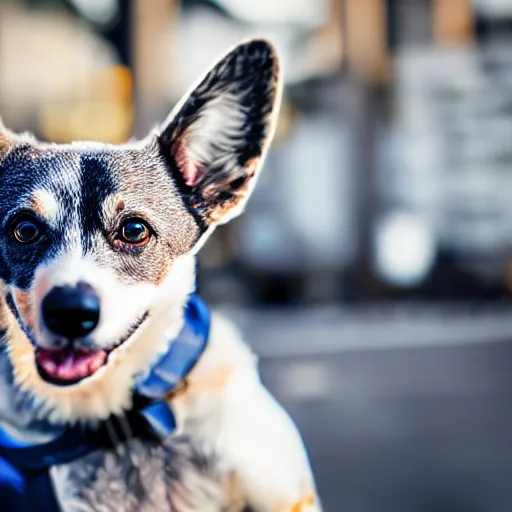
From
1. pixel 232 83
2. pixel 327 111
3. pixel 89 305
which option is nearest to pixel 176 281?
pixel 89 305

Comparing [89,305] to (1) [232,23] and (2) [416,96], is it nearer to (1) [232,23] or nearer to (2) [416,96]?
(1) [232,23]

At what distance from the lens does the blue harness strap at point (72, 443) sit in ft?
3.76

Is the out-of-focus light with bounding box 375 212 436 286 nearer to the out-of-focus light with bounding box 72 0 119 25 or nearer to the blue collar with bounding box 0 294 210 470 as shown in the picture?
the out-of-focus light with bounding box 72 0 119 25

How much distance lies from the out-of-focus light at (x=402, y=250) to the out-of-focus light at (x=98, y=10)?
2884mm

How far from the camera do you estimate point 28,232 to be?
3.63 ft

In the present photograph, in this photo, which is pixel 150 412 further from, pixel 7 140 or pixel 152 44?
pixel 152 44

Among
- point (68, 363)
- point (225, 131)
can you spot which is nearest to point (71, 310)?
point (68, 363)

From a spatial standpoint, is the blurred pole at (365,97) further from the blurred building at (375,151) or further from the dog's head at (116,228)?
the dog's head at (116,228)

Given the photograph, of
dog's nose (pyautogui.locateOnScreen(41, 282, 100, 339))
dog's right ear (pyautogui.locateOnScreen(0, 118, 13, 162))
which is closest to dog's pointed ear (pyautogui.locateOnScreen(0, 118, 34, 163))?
dog's right ear (pyautogui.locateOnScreen(0, 118, 13, 162))

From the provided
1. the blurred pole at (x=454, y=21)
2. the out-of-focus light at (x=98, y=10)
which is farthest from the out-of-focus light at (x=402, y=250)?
the out-of-focus light at (x=98, y=10)

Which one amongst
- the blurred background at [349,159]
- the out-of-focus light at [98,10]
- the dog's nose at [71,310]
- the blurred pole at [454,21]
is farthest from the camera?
the blurred pole at [454,21]

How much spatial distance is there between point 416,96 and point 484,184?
99cm

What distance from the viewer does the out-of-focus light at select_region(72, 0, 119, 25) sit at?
626 centimetres

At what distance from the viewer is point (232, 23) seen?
6.30 m
